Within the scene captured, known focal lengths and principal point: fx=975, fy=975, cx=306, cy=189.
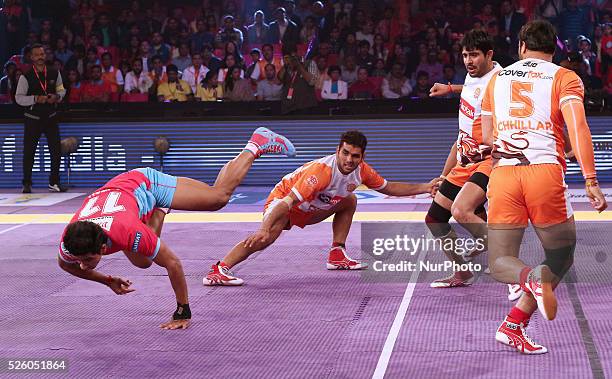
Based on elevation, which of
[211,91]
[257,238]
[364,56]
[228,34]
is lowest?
[257,238]

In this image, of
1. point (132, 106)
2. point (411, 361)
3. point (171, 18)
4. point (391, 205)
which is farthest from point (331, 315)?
point (171, 18)

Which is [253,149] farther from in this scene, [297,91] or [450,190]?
[297,91]

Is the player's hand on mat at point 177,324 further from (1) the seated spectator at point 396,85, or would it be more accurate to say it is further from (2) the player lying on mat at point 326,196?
(1) the seated spectator at point 396,85

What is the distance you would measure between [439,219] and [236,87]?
8.85 meters

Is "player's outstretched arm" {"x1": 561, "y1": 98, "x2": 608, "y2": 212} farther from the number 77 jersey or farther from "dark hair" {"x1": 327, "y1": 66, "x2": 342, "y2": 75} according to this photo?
"dark hair" {"x1": 327, "y1": 66, "x2": 342, "y2": 75}

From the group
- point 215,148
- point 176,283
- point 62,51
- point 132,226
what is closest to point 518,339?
point 176,283

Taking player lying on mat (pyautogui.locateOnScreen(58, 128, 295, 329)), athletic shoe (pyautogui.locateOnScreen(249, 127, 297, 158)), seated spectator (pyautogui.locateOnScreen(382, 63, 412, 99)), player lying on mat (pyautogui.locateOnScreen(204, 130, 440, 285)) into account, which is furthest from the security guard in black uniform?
player lying on mat (pyautogui.locateOnScreen(58, 128, 295, 329))

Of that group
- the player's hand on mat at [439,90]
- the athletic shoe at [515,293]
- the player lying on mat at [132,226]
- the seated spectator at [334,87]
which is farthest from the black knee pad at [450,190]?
the seated spectator at [334,87]

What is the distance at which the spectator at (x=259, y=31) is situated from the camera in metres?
18.4

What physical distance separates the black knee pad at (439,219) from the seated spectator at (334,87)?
8.32m

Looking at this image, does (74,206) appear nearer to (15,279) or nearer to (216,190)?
(15,279)

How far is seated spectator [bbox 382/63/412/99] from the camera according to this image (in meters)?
16.5

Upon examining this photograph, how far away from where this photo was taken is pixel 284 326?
22.9ft

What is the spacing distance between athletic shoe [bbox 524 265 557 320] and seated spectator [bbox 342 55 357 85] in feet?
38.2
